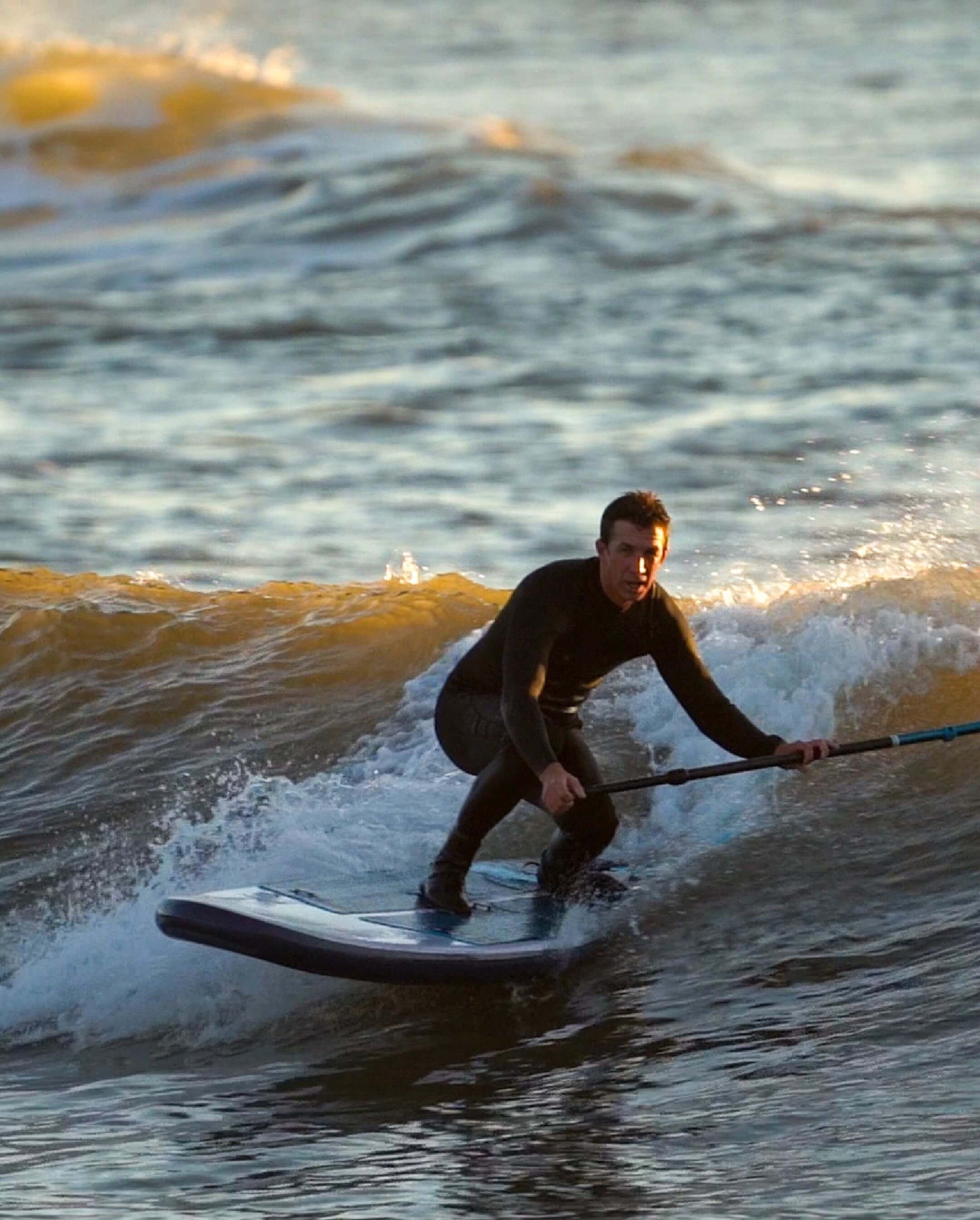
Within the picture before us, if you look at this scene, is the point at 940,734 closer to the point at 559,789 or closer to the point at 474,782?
the point at 559,789

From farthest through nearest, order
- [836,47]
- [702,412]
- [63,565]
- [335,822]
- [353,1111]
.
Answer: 1. [836,47]
2. [702,412]
3. [63,565]
4. [335,822]
5. [353,1111]

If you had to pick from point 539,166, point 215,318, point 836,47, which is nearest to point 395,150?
point 539,166

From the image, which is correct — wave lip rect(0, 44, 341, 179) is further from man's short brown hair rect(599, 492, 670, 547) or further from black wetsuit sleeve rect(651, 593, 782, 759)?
man's short brown hair rect(599, 492, 670, 547)

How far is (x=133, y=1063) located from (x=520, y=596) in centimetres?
189

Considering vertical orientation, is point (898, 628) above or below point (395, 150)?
below

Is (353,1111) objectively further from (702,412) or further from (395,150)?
(395,150)

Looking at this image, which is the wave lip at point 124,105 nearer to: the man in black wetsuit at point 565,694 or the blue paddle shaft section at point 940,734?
the man in black wetsuit at point 565,694

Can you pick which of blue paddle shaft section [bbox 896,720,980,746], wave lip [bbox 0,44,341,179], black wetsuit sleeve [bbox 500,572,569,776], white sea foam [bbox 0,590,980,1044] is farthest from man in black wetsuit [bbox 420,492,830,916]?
wave lip [bbox 0,44,341,179]

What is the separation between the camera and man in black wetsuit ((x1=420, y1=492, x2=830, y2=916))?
20.6 ft

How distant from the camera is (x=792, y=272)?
20.2 m

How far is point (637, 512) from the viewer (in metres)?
6.20

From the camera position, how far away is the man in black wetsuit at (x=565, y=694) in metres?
6.28

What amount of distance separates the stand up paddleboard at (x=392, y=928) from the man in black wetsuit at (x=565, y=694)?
115mm

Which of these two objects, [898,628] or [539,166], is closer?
[898,628]
